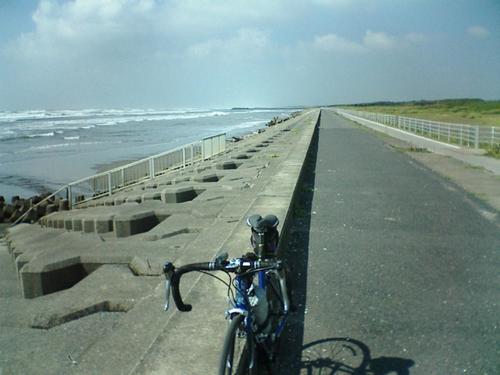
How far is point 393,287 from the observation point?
4500 mm

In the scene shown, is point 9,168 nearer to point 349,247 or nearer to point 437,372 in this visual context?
point 349,247

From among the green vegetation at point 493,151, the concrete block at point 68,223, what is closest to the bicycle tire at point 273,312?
the concrete block at point 68,223

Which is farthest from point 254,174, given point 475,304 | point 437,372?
point 437,372

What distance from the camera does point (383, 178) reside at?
1123 centimetres

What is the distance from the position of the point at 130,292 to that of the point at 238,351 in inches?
66.2

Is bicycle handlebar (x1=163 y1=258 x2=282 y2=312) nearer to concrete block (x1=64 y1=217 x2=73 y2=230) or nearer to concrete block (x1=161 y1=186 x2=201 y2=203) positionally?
concrete block (x1=161 y1=186 x2=201 y2=203)

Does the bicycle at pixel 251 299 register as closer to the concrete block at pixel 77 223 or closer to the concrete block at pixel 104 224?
the concrete block at pixel 104 224

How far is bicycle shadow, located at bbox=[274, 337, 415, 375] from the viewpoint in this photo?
3105 mm

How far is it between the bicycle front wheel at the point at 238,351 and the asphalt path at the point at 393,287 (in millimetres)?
559

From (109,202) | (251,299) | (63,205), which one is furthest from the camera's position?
(63,205)

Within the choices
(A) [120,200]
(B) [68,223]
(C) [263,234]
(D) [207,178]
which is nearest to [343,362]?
(C) [263,234]

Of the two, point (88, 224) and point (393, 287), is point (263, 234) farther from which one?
point (88, 224)

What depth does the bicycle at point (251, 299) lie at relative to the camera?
234cm

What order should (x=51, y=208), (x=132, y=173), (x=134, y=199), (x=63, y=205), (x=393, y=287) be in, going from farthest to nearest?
(x=132, y=173), (x=51, y=208), (x=63, y=205), (x=134, y=199), (x=393, y=287)
